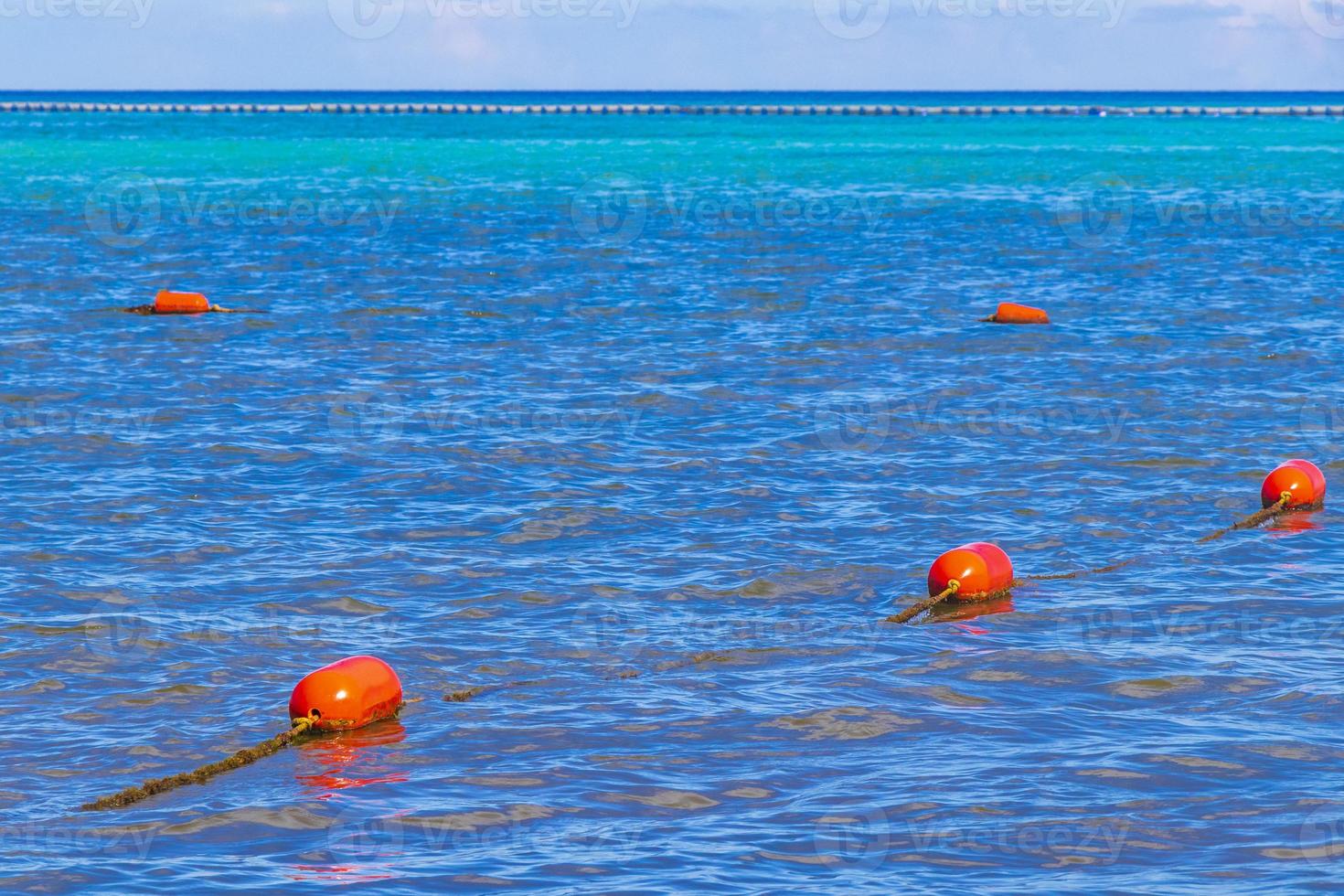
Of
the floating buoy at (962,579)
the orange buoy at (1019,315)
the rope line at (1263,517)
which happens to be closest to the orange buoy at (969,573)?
the floating buoy at (962,579)

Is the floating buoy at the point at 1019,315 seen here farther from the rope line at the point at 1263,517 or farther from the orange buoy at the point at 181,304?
the orange buoy at the point at 181,304

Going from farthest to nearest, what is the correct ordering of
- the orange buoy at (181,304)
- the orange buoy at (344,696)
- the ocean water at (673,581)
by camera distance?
the orange buoy at (181,304), the orange buoy at (344,696), the ocean water at (673,581)

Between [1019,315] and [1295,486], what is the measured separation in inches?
610

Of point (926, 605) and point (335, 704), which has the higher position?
point (335, 704)

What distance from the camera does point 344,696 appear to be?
1279 centimetres

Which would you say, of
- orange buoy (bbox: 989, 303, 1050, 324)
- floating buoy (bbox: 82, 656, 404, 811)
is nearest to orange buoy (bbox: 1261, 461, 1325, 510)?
floating buoy (bbox: 82, 656, 404, 811)

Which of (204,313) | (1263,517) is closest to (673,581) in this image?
(1263,517)

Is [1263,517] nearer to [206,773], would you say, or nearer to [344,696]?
[344,696]

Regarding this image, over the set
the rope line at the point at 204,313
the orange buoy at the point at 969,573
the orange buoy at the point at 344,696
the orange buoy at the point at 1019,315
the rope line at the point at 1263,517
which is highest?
the rope line at the point at 204,313

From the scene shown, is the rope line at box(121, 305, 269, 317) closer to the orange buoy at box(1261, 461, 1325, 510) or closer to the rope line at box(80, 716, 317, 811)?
the orange buoy at box(1261, 461, 1325, 510)

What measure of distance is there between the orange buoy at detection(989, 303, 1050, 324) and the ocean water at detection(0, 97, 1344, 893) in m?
0.78

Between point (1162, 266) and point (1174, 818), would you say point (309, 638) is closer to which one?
point (1174, 818)

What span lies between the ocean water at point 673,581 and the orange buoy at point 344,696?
0.75 ft

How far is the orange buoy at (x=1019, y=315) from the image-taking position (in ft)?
114
